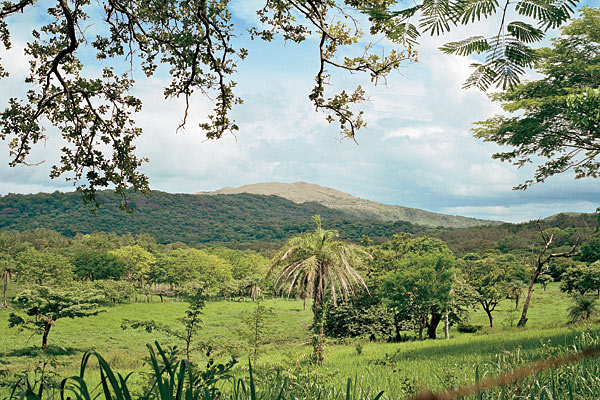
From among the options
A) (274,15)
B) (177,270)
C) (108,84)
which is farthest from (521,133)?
(177,270)

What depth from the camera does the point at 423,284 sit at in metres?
25.5

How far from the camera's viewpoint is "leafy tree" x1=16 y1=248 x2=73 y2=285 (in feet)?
196

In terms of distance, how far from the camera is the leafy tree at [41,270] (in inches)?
2357

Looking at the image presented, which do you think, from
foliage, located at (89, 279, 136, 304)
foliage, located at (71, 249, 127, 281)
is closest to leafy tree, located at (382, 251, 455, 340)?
foliage, located at (89, 279, 136, 304)

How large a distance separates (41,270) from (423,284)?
6152 centimetres

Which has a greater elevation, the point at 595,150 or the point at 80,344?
the point at 595,150

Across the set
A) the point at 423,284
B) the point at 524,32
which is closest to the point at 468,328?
the point at 423,284

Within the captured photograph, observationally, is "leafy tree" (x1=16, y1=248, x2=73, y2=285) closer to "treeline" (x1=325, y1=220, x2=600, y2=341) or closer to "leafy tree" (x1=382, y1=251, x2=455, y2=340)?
"treeline" (x1=325, y1=220, x2=600, y2=341)

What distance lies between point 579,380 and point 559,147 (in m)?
15.3

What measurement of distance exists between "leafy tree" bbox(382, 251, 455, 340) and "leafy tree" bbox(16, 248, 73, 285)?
54.0 meters

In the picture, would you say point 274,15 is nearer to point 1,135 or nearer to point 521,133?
point 1,135

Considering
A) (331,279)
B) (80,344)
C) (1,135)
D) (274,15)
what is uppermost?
(274,15)

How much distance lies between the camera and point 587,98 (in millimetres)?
8305

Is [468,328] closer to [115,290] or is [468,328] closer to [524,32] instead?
[524,32]
